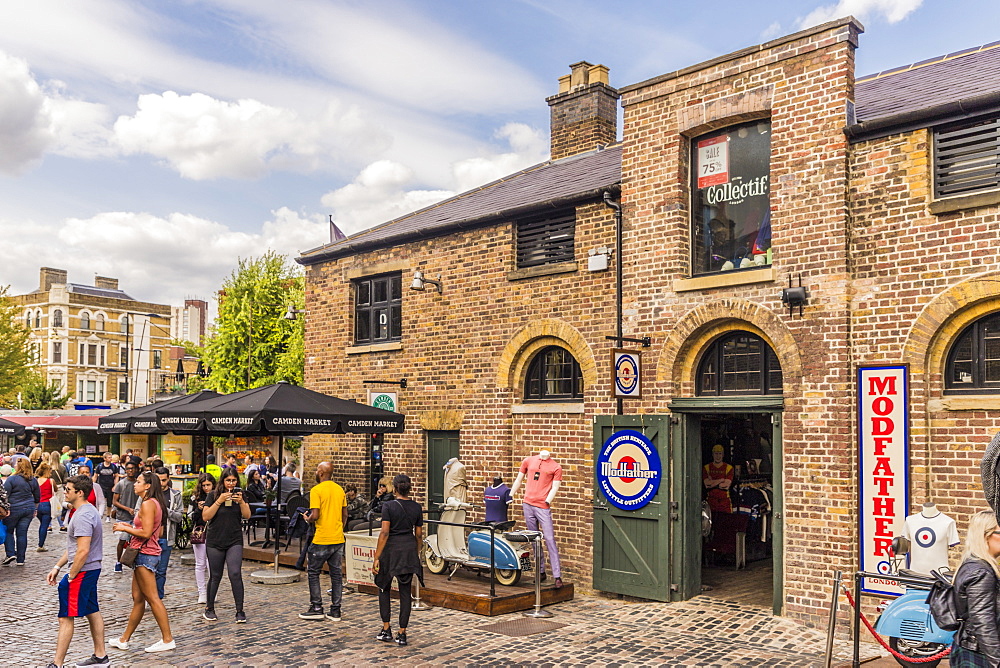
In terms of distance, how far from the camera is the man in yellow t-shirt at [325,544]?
10070 mm

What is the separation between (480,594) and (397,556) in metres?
1.80

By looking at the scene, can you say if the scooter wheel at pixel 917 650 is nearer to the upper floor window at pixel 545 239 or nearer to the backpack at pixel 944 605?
the backpack at pixel 944 605

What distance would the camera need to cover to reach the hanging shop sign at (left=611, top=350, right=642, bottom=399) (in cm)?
1148

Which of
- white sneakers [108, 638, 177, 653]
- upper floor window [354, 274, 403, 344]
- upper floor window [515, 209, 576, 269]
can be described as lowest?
white sneakers [108, 638, 177, 653]

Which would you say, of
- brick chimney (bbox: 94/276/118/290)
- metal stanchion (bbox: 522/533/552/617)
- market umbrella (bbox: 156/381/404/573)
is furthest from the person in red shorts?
brick chimney (bbox: 94/276/118/290)

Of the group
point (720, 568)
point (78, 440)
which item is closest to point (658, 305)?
point (720, 568)

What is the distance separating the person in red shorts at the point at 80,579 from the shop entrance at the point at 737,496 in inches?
320

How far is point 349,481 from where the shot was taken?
1636cm

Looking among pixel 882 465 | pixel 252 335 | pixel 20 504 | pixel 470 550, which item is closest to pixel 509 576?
pixel 470 550

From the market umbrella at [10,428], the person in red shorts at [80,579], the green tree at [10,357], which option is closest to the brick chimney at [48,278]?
the green tree at [10,357]

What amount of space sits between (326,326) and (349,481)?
10.1 feet

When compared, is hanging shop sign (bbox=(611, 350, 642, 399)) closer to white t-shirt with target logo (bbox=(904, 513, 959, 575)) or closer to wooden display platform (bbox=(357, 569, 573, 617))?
wooden display platform (bbox=(357, 569, 573, 617))

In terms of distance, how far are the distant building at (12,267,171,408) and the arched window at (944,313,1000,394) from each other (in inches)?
2201

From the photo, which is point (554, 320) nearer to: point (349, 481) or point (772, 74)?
point (772, 74)
